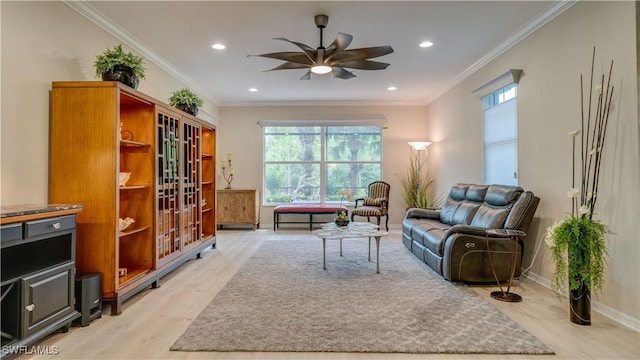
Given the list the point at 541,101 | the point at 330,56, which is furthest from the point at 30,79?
the point at 541,101

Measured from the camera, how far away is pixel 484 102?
4809mm

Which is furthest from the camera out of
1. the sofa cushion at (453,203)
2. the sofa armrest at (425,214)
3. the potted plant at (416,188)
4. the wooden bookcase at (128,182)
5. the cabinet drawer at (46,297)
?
the potted plant at (416,188)

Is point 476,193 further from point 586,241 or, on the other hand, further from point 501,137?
point 586,241

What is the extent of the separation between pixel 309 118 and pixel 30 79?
207 inches

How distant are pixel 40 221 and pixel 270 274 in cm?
223

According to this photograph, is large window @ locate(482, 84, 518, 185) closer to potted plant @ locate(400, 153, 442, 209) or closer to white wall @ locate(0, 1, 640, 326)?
white wall @ locate(0, 1, 640, 326)

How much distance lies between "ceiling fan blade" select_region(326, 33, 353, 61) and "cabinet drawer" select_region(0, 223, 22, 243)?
2734 mm

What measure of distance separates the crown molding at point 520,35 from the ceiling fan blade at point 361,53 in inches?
64.2

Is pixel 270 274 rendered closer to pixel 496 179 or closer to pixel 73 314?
pixel 73 314

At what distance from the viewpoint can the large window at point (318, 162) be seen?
24.7ft

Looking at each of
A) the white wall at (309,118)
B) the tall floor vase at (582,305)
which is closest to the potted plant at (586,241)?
the tall floor vase at (582,305)

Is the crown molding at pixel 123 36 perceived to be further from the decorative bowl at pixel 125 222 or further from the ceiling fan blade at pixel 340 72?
the ceiling fan blade at pixel 340 72

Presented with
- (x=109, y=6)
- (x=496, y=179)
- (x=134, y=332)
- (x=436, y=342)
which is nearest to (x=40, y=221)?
(x=134, y=332)

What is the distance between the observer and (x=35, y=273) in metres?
2.12
